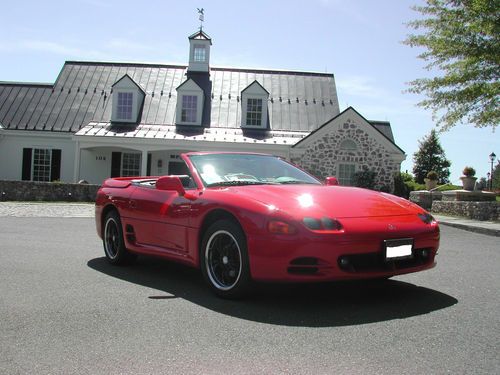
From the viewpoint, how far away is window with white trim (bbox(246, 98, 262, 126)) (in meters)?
26.1

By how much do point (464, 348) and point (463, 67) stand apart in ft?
51.2

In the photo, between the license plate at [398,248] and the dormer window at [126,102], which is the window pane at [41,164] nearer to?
the dormer window at [126,102]

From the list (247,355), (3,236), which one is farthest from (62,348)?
(3,236)

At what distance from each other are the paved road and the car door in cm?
44

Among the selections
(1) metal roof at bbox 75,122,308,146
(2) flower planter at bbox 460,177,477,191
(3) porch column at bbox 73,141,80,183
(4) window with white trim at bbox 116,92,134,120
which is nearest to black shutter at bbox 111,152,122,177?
(1) metal roof at bbox 75,122,308,146

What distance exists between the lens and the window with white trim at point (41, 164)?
25.7 metres

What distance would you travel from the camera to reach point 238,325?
3879 mm

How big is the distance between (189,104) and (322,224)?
74.4 ft

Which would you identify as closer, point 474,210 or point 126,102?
point 474,210

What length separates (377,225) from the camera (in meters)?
4.38

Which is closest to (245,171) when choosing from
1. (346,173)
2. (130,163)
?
(346,173)

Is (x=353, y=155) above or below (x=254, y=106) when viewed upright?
below

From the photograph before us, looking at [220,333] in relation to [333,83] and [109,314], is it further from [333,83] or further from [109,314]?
[333,83]

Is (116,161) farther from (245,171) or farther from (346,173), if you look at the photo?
(245,171)
